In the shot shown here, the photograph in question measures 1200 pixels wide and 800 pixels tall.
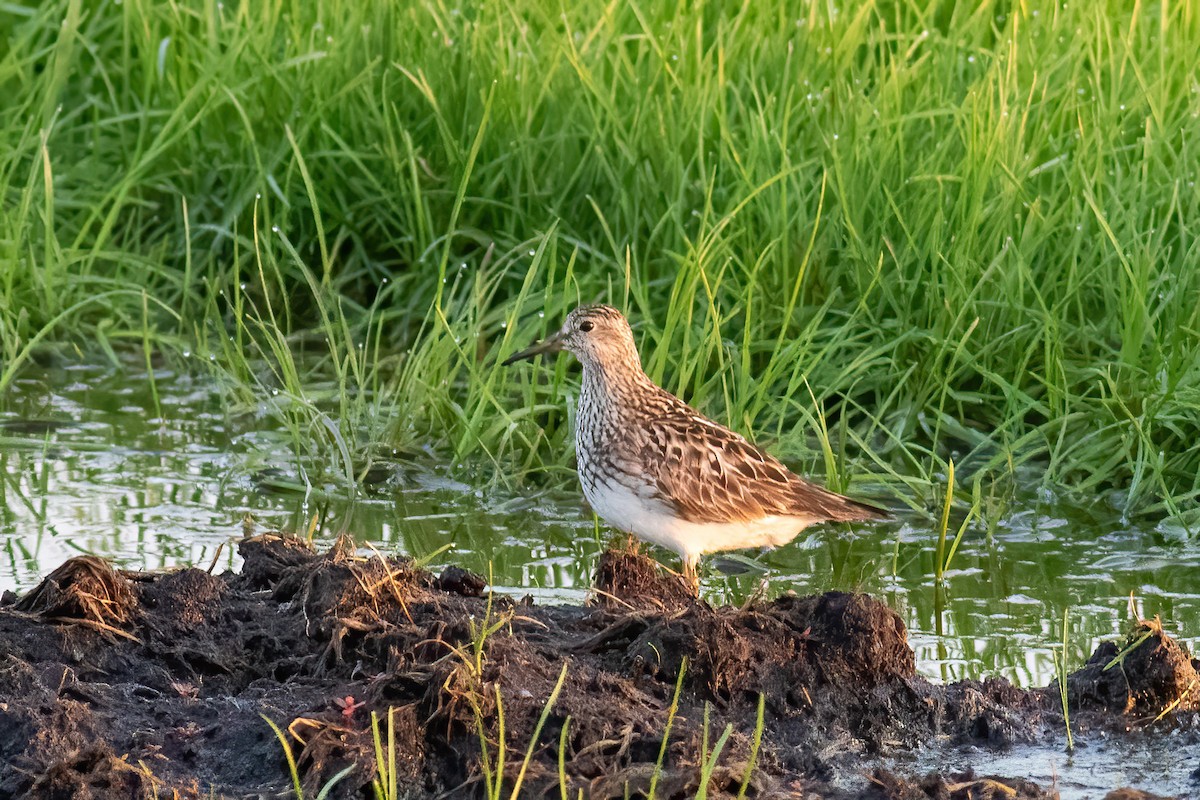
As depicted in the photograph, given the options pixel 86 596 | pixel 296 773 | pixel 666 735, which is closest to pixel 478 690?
pixel 296 773

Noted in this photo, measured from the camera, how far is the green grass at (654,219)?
736 cm

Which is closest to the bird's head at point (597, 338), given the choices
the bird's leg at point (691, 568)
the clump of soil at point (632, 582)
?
the bird's leg at point (691, 568)

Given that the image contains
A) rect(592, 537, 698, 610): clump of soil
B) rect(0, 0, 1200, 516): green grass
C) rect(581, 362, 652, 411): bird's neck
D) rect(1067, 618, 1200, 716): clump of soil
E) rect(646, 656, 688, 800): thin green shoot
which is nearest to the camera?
rect(646, 656, 688, 800): thin green shoot

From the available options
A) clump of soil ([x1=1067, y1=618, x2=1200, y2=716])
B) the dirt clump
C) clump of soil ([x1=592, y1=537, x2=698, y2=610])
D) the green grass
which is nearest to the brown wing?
the green grass

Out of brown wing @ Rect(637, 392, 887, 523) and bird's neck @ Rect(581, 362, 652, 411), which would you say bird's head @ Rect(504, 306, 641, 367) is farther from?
brown wing @ Rect(637, 392, 887, 523)

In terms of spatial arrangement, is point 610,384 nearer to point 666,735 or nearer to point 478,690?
point 478,690

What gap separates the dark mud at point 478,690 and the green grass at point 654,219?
185cm

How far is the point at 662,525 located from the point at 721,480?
0.28 m

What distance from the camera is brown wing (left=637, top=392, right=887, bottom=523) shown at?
6.29 metres

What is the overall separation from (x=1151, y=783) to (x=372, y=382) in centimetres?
439

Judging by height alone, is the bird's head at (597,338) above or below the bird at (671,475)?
above

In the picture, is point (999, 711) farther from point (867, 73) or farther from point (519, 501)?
point (867, 73)

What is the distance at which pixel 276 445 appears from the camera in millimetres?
7652

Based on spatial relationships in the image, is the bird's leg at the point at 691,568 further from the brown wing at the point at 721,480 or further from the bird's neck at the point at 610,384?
the bird's neck at the point at 610,384
